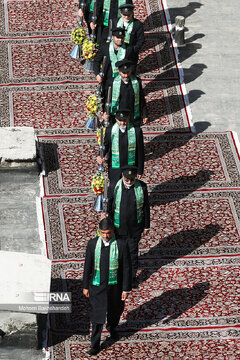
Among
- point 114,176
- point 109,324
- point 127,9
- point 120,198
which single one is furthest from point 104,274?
point 127,9

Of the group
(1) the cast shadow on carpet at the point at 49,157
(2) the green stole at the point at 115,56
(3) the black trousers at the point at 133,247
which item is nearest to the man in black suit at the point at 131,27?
(2) the green stole at the point at 115,56

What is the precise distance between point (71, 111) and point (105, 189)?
110 inches

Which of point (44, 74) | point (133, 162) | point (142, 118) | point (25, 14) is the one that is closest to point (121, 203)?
point (133, 162)

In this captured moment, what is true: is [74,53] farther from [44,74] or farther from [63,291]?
[63,291]

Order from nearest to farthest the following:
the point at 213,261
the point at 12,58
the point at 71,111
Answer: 1. the point at 213,261
2. the point at 71,111
3. the point at 12,58

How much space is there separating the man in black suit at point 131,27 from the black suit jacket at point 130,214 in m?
4.03

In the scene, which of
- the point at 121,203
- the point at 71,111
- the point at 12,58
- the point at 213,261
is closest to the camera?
the point at 121,203

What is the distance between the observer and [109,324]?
13.4 metres

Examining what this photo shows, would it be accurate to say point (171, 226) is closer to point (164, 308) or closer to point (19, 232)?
point (164, 308)

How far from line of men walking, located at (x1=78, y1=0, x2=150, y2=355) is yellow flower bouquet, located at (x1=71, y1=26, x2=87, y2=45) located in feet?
0.64

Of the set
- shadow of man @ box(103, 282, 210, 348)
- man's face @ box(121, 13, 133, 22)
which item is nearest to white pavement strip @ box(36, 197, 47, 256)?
shadow of man @ box(103, 282, 210, 348)

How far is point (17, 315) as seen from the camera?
13039 mm

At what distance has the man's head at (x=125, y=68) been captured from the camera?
15664mm

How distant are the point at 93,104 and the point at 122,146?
7.18 feet
